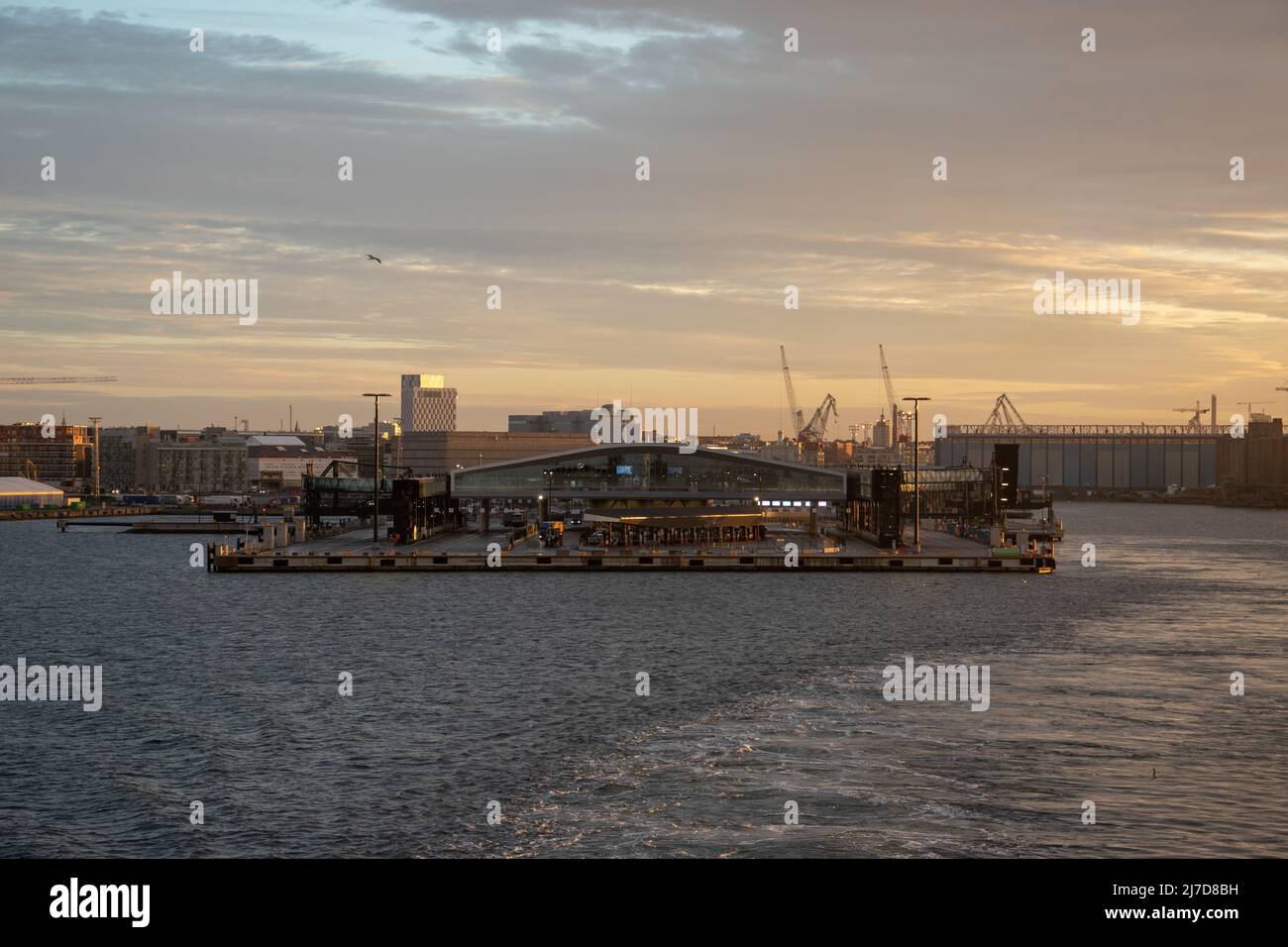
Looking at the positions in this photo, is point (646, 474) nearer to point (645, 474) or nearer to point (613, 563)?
point (645, 474)

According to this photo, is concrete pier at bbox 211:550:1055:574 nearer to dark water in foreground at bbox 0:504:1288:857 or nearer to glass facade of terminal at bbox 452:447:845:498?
dark water in foreground at bbox 0:504:1288:857

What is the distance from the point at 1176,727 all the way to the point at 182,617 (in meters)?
57.8

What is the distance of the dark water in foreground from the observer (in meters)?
29.0

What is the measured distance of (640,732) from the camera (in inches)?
1603

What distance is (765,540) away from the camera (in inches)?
5472

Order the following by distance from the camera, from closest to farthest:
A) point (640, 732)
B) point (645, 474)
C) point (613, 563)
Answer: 1. point (640, 732)
2. point (613, 563)
3. point (645, 474)

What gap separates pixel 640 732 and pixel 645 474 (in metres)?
91.8

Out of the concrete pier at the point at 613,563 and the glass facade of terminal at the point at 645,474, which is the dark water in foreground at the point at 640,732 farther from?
the glass facade of terminal at the point at 645,474

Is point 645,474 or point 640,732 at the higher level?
point 645,474

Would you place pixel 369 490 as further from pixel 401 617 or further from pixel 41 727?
pixel 41 727

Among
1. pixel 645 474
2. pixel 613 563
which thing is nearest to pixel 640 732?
pixel 613 563

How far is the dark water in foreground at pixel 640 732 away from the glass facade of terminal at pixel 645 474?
154 feet
